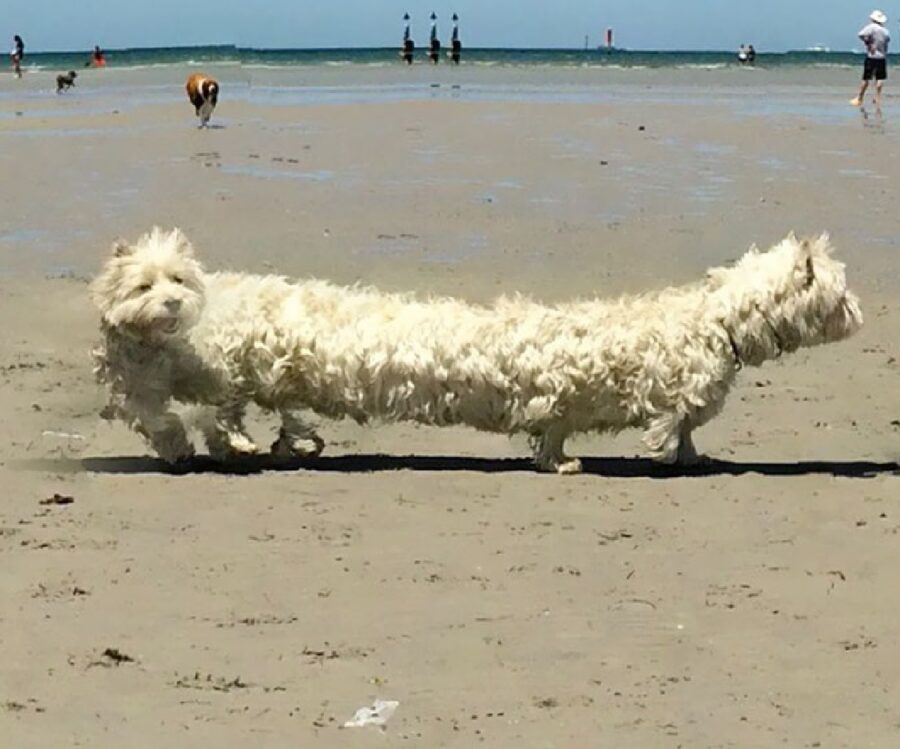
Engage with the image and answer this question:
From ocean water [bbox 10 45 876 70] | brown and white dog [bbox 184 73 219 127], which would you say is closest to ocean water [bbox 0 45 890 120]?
brown and white dog [bbox 184 73 219 127]

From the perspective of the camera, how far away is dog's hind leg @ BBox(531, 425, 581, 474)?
293 inches

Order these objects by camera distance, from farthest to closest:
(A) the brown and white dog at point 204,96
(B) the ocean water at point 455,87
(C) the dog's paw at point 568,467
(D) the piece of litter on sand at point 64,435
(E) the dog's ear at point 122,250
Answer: (B) the ocean water at point 455,87
(A) the brown and white dog at point 204,96
(D) the piece of litter on sand at point 64,435
(C) the dog's paw at point 568,467
(E) the dog's ear at point 122,250

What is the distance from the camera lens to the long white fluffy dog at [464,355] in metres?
7.30

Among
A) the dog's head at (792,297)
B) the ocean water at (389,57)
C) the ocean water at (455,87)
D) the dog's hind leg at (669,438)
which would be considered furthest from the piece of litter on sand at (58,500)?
the ocean water at (389,57)

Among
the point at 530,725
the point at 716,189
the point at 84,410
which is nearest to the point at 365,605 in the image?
the point at 530,725

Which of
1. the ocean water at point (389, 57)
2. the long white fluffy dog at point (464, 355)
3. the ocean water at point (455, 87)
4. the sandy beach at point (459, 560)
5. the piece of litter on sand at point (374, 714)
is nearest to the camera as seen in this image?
the piece of litter on sand at point (374, 714)

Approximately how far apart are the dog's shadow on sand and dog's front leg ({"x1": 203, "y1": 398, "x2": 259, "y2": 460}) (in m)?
0.05

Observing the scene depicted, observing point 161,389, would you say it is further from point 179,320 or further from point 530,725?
point 530,725

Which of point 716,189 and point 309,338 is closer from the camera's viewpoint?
point 309,338

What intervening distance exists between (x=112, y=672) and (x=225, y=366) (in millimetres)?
2583

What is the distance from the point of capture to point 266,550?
613cm

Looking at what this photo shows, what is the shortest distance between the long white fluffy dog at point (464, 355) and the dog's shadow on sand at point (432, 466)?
0.10 m

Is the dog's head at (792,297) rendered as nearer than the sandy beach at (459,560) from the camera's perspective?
No

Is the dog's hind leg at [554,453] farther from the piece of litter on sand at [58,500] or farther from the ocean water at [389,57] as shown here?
the ocean water at [389,57]
